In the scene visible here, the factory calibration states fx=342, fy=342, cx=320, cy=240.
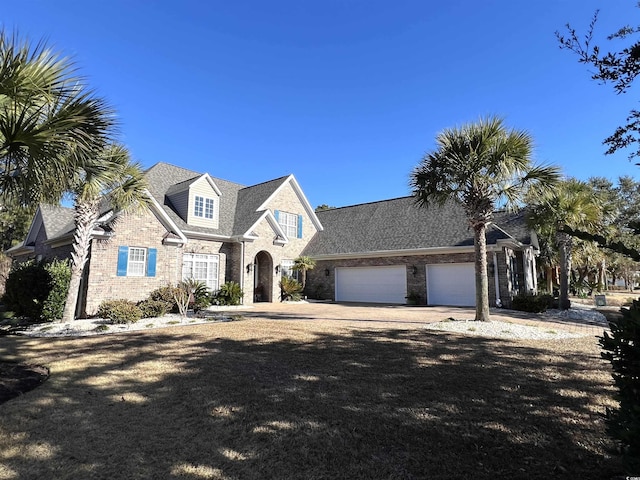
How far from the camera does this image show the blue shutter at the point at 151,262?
1545 cm

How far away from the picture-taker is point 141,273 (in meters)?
15.3

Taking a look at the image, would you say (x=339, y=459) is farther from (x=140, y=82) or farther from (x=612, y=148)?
(x=140, y=82)

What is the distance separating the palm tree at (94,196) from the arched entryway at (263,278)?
32.4 feet

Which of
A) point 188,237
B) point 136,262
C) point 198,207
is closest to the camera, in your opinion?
point 136,262

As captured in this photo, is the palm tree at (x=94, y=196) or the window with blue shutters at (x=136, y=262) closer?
the palm tree at (x=94, y=196)

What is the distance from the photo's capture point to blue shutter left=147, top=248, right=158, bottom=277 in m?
15.4

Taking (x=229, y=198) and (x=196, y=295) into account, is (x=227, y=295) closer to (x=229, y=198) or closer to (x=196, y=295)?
(x=196, y=295)

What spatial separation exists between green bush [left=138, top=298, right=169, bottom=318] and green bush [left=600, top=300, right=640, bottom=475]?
13686 millimetres

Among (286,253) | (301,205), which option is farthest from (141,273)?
(301,205)

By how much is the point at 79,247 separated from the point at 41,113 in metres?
8.31

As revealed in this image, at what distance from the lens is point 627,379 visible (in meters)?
2.56

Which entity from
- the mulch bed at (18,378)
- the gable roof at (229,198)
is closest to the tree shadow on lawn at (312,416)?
the mulch bed at (18,378)

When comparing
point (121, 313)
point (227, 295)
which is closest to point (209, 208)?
point (227, 295)

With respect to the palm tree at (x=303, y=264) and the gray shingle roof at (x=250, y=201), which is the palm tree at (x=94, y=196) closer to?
the gray shingle roof at (x=250, y=201)
